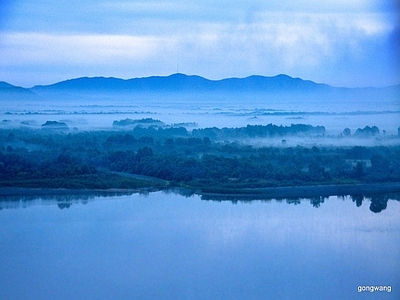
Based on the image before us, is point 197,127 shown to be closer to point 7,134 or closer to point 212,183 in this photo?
point 212,183

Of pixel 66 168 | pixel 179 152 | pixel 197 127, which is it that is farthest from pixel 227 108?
pixel 66 168

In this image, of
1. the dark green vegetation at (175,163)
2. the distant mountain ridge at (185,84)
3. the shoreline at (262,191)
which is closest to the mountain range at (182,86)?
the distant mountain ridge at (185,84)

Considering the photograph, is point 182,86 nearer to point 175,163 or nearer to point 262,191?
point 175,163

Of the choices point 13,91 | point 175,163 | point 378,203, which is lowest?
point 378,203

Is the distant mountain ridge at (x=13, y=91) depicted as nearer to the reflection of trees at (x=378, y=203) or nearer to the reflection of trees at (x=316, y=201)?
the reflection of trees at (x=316, y=201)

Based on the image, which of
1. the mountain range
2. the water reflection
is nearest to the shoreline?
the water reflection

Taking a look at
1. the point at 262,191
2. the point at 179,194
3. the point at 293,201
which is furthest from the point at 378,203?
the point at 179,194

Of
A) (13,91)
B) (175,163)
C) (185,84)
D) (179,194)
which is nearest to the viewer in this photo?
(179,194)
